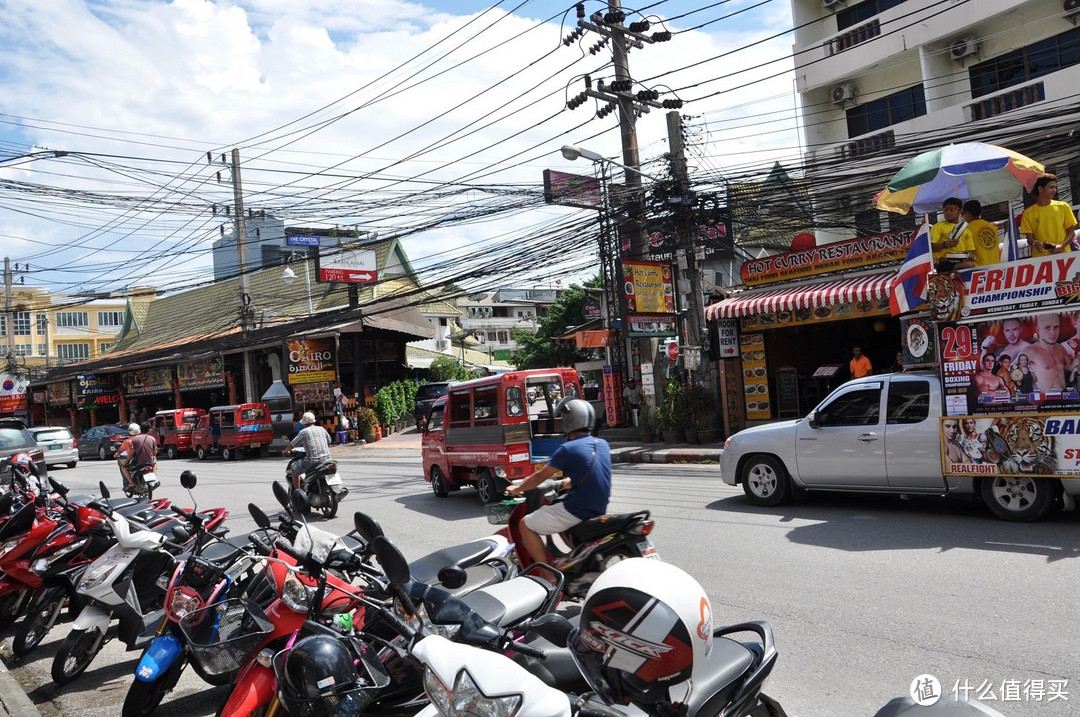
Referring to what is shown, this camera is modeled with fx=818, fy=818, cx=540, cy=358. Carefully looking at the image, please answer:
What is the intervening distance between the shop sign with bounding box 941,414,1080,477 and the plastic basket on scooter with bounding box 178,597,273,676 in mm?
7485

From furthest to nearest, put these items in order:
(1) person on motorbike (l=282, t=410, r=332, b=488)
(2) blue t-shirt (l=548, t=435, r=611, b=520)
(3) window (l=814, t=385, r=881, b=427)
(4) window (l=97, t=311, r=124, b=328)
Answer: (4) window (l=97, t=311, r=124, b=328) → (1) person on motorbike (l=282, t=410, r=332, b=488) → (3) window (l=814, t=385, r=881, b=427) → (2) blue t-shirt (l=548, t=435, r=611, b=520)

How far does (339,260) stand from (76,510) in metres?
28.8

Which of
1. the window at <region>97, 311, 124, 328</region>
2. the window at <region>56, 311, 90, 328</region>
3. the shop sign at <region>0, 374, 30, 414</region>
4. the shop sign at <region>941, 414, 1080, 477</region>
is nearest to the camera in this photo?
the shop sign at <region>941, 414, 1080, 477</region>

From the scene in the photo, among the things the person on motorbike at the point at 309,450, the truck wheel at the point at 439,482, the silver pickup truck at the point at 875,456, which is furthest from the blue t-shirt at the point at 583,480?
the truck wheel at the point at 439,482

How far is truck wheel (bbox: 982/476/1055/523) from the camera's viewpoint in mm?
8359

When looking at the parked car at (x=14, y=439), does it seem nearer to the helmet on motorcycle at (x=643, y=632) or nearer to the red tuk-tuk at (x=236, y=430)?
the red tuk-tuk at (x=236, y=430)

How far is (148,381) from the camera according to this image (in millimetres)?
44219

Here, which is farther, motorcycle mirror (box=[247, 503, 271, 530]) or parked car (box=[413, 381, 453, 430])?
parked car (box=[413, 381, 453, 430])

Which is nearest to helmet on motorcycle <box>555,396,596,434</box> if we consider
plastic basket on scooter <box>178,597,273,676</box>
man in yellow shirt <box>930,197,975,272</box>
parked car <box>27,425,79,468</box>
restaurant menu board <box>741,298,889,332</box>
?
plastic basket on scooter <box>178,597,273,676</box>

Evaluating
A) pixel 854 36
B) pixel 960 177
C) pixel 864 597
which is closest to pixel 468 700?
pixel 864 597

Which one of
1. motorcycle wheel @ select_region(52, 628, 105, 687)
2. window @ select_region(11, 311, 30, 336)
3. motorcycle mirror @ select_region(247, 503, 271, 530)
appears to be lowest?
motorcycle wheel @ select_region(52, 628, 105, 687)

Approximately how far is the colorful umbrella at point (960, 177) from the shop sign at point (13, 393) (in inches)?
1731

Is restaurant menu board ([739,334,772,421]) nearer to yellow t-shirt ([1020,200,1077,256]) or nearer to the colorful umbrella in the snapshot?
the colorful umbrella

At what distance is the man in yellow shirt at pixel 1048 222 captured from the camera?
8844mm
